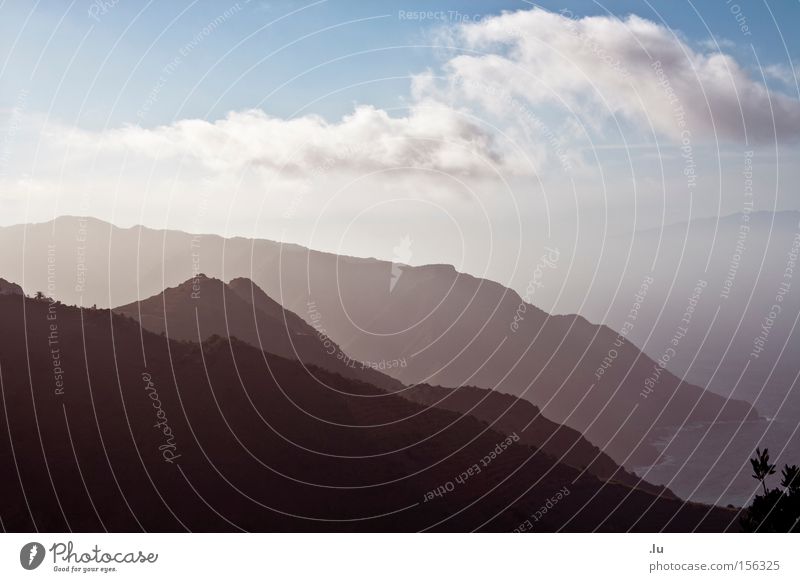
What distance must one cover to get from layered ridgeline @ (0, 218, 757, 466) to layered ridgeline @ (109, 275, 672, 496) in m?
0.78

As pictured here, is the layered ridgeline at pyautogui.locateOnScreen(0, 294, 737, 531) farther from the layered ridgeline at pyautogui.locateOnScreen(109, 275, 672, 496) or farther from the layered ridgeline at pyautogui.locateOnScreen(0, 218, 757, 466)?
the layered ridgeline at pyautogui.locateOnScreen(0, 218, 757, 466)

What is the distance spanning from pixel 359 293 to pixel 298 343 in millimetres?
4551

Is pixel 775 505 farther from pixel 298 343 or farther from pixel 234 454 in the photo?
pixel 298 343

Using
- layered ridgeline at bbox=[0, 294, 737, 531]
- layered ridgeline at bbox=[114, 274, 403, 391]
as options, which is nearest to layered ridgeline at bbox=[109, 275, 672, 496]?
layered ridgeline at bbox=[114, 274, 403, 391]

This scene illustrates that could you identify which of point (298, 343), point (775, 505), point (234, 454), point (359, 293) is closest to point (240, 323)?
point (298, 343)

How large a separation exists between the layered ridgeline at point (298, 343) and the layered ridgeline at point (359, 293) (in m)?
0.78

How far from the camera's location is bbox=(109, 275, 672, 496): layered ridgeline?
30.7 m

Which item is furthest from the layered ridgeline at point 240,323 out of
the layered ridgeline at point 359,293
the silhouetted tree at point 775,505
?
the silhouetted tree at point 775,505

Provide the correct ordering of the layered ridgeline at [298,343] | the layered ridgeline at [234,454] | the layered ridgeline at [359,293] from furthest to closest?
the layered ridgeline at [298,343] < the layered ridgeline at [359,293] < the layered ridgeline at [234,454]

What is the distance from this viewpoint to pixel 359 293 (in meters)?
32.2

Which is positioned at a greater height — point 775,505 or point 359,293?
point 359,293

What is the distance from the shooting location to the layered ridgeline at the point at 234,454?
22.0m

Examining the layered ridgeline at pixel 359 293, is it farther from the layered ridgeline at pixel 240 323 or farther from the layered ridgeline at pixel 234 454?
the layered ridgeline at pixel 234 454
